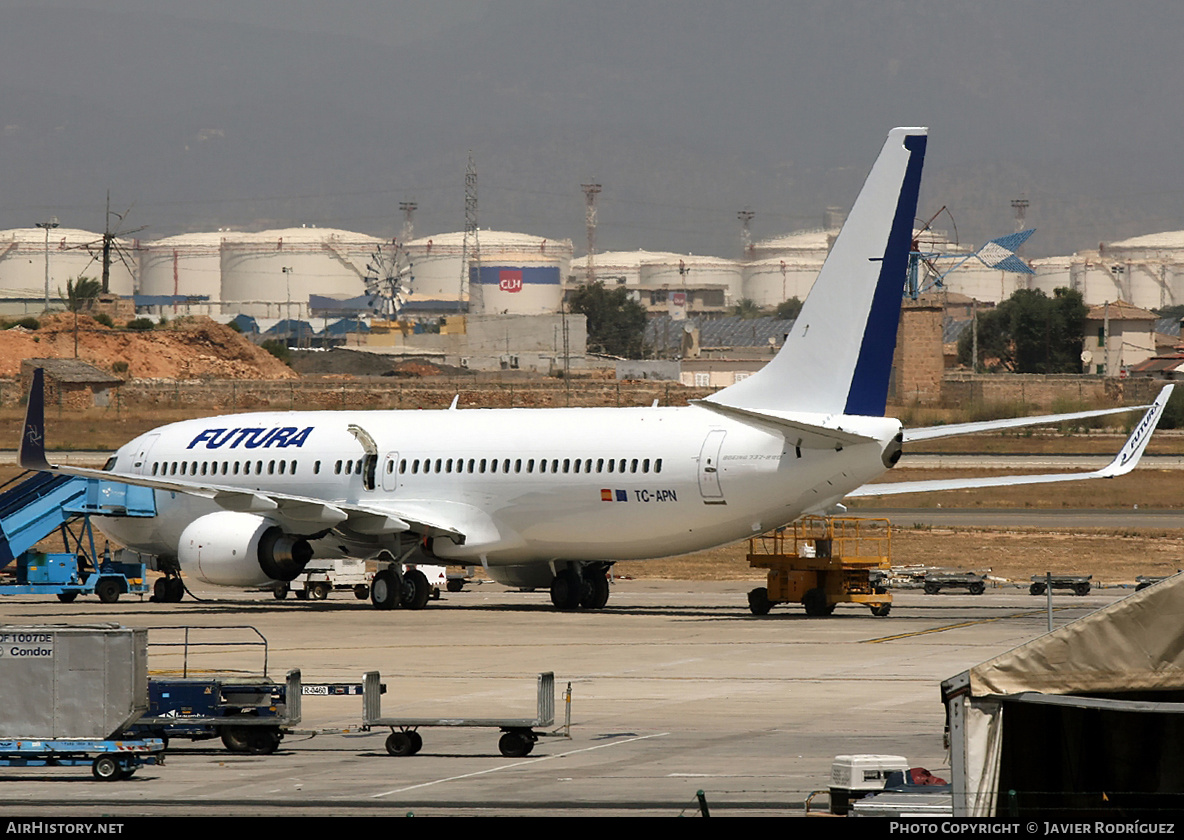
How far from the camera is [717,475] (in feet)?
110

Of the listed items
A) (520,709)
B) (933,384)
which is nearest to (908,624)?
(520,709)

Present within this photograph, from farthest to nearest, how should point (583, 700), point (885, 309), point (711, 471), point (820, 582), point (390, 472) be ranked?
point (390, 472) → point (820, 582) → point (711, 471) → point (885, 309) → point (583, 700)

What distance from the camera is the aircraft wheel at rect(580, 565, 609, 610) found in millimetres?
38125

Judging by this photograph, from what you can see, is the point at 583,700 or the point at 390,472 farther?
the point at 390,472

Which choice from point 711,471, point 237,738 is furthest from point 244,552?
point 237,738

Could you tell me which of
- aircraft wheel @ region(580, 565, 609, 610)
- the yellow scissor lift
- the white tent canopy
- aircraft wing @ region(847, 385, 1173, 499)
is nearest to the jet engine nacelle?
aircraft wheel @ region(580, 565, 609, 610)

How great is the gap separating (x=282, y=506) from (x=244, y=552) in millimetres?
1394

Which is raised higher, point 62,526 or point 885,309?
point 885,309

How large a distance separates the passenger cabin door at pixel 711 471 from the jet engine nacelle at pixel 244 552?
30.8 ft

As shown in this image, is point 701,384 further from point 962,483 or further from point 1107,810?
point 1107,810

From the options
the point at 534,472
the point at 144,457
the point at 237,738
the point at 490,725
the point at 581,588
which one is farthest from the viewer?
the point at 144,457

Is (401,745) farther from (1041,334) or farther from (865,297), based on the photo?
(1041,334)

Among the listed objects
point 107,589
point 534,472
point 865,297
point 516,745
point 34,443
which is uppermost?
point 865,297

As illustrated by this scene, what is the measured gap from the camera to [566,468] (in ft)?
118
